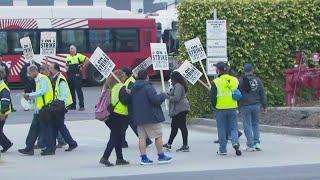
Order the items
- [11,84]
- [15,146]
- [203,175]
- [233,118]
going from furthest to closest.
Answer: [11,84] → [15,146] → [233,118] → [203,175]

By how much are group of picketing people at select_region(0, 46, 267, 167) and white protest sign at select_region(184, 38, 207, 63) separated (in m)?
3.46

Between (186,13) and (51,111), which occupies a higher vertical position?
(186,13)

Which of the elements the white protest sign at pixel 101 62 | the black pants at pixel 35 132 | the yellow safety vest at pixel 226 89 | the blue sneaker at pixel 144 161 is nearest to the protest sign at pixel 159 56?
the white protest sign at pixel 101 62

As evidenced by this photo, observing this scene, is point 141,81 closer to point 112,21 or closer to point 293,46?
point 293,46

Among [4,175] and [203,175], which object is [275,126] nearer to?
[203,175]

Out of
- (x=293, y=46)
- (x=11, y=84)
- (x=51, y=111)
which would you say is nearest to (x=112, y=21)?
(x=11, y=84)

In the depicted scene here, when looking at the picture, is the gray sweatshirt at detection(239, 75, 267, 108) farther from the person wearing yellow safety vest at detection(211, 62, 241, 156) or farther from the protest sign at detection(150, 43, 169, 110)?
the protest sign at detection(150, 43, 169, 110)

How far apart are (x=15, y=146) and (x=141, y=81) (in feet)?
14.4

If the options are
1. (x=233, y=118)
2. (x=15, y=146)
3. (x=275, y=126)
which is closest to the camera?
(x=233, y=118)

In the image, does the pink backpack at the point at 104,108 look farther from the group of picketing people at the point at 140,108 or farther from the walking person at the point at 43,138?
the walking person at the point at 43,138

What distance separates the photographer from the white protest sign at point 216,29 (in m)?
18.2

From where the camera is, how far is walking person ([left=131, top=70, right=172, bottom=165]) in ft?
41.0

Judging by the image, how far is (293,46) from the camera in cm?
2064

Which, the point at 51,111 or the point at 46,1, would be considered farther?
the point at 46,1
